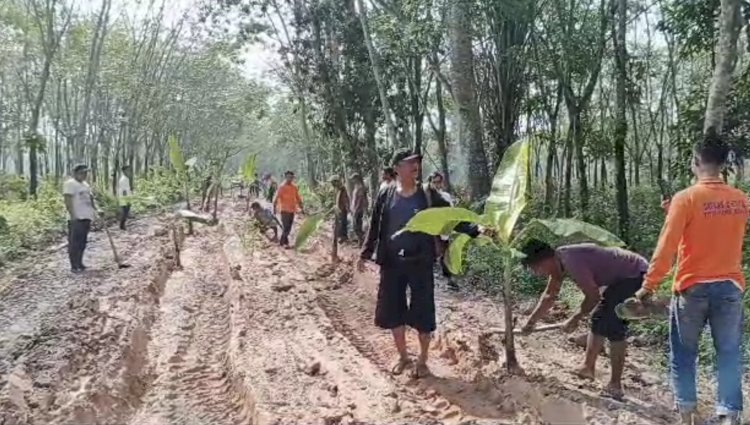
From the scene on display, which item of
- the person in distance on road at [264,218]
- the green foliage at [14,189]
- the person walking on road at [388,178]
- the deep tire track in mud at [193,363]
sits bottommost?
the deep tire track in mud at [193,363]

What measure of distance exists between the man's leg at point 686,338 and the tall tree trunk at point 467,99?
381 inches

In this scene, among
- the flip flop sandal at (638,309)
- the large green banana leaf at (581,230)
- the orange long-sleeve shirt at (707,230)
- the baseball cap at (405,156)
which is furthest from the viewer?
the baseball cap at (405,156)

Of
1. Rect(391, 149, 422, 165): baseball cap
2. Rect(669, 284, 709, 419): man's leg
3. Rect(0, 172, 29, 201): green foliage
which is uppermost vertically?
Rect(0, 172, 29, 201): green foliage

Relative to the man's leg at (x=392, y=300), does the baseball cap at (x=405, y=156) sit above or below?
above

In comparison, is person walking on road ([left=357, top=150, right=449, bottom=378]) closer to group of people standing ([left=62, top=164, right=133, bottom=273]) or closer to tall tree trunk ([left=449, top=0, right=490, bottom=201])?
group of people standing ([left=62, top=164, right=133, bottom=273])

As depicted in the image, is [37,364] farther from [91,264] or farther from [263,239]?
[263,239]

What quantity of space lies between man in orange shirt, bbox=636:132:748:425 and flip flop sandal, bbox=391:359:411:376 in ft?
7.89

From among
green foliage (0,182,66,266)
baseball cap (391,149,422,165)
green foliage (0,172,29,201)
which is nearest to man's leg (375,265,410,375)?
baseball cap (391,149,422,165)

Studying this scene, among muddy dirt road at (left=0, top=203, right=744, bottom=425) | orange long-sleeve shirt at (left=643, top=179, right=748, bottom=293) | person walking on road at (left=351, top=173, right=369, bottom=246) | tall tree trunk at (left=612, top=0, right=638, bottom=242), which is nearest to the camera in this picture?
orange long-sleeve shirt at (left=643, top=179, right=748, bottom=293)

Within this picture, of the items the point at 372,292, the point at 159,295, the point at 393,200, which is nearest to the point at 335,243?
the point at 372,292

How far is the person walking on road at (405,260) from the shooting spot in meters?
6.07

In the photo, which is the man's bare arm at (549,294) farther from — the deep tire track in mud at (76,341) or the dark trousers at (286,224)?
the dark trousers at (286,224)

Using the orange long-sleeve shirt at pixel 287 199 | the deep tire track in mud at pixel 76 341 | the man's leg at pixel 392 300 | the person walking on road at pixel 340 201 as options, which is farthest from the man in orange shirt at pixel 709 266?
the orange long-sleeve shirt at pixel 287 199

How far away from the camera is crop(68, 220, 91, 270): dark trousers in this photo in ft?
40.0
